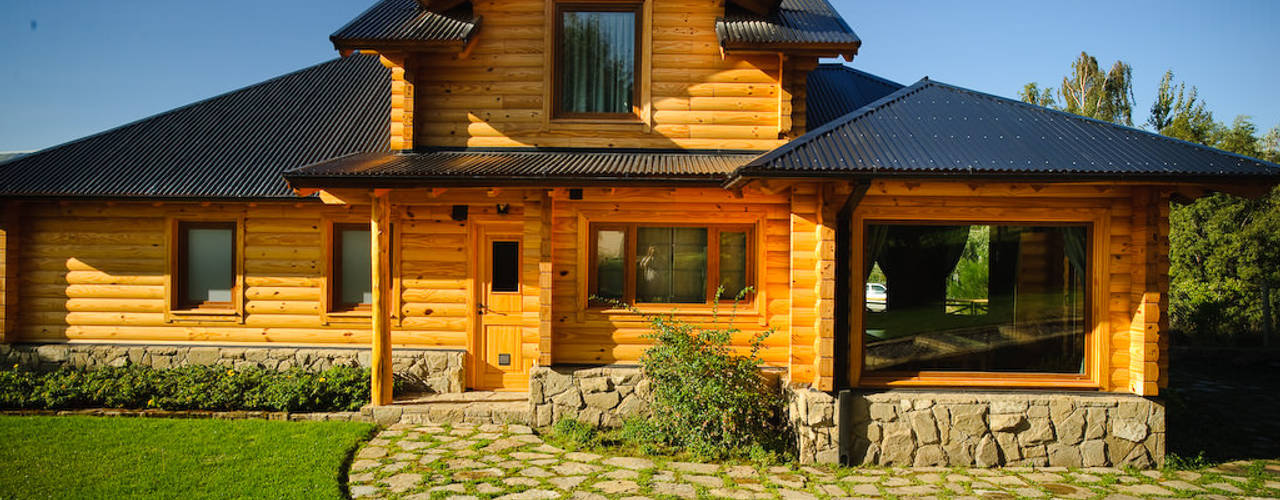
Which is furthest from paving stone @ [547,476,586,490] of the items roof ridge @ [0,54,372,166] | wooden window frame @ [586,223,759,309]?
roof ridge @ [0,54,372,166]

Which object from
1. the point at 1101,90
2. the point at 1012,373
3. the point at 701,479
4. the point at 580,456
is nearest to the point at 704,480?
the point at 701,479

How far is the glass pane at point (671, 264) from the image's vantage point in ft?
29.0

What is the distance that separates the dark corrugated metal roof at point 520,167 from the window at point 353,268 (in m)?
1.71

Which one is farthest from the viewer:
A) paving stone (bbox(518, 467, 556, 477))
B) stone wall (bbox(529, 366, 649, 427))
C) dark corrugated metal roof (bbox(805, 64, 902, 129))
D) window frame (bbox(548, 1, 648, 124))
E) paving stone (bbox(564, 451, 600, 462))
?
dark corrugated metal roof (bbox(805, 64, 902, 129))

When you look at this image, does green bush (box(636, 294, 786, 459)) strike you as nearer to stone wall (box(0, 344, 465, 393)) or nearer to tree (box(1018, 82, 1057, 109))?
stone wall (box(0, 344, 465, 393))

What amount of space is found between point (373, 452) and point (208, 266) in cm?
569

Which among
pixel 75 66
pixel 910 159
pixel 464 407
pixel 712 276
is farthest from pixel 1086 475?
pixel 75 66

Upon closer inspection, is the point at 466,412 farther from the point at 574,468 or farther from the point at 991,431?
the point at 991,431

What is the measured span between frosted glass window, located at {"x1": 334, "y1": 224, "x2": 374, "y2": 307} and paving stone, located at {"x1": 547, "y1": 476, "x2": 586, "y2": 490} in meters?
5.43

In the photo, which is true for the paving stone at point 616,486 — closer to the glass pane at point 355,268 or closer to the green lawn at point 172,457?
the green lawn at point 172,457

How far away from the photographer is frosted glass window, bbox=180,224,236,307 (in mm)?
10875

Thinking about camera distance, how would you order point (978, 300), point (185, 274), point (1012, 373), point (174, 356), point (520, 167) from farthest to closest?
point (185, 274)
point (174, 356)
point (520, 167)
point (978, 300)
point (1012, 373)

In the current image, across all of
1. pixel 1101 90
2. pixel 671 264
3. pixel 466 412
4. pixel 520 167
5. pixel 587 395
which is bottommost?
pixel 466 412

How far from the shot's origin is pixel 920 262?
308 inches
